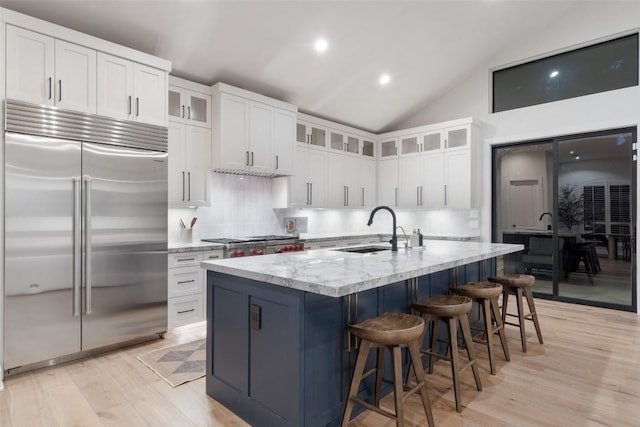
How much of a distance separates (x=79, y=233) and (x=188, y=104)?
1898mm

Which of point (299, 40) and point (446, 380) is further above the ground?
point (299, 40)

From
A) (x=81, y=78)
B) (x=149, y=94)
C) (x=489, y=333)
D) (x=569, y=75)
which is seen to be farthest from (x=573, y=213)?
(x=81, y=78)

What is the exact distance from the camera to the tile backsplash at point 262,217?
15.2 feet

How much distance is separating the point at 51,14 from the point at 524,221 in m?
6.08

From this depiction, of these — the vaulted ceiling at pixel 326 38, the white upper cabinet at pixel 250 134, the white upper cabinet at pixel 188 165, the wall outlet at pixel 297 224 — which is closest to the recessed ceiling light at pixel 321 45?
the vaulted ceiling at pixel 326 38

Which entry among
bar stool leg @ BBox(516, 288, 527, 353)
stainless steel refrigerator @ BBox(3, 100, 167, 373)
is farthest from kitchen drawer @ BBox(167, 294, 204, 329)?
bar stool leg @ BBox(516, 288, 527, 353)

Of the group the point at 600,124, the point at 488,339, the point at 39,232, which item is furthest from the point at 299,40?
the point at 600,124

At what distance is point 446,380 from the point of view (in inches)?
109

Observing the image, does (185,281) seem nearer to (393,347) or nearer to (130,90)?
(130,90)

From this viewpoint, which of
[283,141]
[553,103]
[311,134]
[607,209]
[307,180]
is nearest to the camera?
[607,209]

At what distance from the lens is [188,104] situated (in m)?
4.24

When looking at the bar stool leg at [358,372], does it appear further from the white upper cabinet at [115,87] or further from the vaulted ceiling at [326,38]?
the vaulted ceiling at [326,38]

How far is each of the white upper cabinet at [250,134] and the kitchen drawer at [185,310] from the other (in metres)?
1.52

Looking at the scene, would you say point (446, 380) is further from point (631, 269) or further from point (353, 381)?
point (631, 269)
